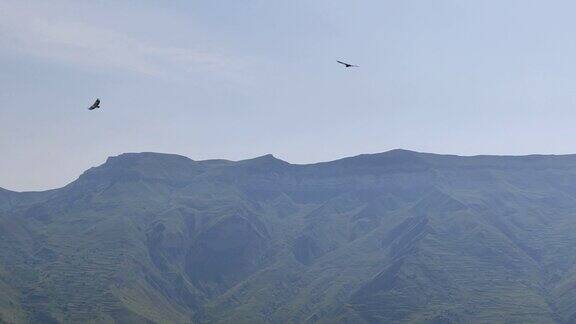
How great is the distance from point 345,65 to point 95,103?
49.6 meters

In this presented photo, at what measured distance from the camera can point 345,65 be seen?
14550 centimetres

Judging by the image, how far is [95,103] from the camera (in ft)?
411

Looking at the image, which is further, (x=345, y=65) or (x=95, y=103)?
(x=345, y=65)
